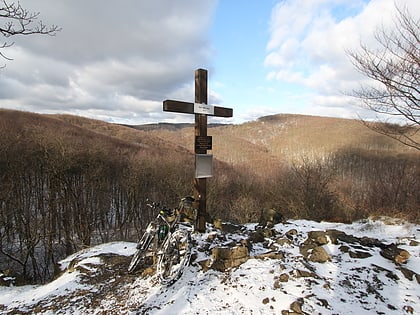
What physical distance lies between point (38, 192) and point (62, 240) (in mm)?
3338

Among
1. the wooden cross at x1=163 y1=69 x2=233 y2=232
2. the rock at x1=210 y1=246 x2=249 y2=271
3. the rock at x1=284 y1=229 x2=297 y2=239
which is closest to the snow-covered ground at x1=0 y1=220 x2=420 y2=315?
the rock at x1=210 y1=246 x2=249 y2=271

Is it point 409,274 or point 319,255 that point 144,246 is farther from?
point 409,274

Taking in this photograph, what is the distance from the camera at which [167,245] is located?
3.78 m

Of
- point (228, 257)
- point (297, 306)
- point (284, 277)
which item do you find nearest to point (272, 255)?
point (284, 277)

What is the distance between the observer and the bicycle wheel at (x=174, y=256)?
12.0 feet

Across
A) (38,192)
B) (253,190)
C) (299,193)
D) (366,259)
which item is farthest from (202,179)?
(253,190)

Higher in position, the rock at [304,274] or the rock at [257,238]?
the rock at [257,238]

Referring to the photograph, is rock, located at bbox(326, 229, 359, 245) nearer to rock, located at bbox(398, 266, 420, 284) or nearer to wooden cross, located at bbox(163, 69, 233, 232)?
rock, located at bbox(398, 266, 420, 284)

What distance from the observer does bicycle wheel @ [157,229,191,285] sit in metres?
3.64

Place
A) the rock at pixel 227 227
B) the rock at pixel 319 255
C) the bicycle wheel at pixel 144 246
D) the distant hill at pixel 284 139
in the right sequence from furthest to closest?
the distant hill at pixel 284 139
the rock at pixel 227 227
the bicycle wheel at pixel 144 246
the rock at pixel 319 255

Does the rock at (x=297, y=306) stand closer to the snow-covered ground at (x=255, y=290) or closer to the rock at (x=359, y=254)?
the snow-covered ground at (x=255, y=290)

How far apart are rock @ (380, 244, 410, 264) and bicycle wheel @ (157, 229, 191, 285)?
3112mm

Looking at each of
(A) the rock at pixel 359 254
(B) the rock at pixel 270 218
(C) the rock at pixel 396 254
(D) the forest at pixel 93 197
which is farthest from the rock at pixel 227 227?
(D) the forest at pixel 93 197

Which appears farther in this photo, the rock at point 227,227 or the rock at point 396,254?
the rock at point 227,227
